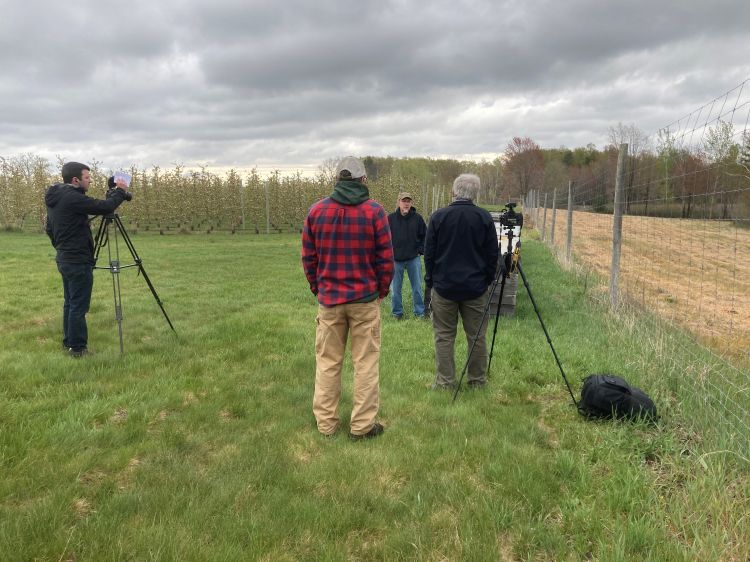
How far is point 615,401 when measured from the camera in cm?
363

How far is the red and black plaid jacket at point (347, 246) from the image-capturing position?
343 centimetres

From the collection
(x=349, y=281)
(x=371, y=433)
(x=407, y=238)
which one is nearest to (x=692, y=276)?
(x=407, y=238)

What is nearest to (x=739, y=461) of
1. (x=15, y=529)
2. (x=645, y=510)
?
(x=645, y=510)

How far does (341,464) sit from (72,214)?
4.03 m

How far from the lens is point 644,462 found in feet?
10.1

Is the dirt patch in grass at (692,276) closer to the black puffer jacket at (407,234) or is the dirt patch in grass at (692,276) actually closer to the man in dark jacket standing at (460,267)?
the man in dark jacket standing at (460,267)

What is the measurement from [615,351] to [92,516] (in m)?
5.05

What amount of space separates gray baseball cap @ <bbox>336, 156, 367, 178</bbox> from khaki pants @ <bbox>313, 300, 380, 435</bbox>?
97cm

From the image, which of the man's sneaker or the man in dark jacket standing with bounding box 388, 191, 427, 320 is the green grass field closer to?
the man's sneaker

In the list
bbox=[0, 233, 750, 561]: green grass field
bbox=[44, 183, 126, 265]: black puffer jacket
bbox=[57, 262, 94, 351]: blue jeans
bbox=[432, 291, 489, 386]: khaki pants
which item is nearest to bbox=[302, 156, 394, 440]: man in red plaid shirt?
bbox=[0, 233, 750, 561]: green grass field

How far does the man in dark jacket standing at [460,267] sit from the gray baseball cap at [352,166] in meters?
1.02

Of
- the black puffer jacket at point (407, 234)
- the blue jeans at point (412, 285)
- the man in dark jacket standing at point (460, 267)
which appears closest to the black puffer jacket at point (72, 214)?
the man in dark jacket standing at point (460, 267)

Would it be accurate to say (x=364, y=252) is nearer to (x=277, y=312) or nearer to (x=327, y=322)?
(x=327, y=322)

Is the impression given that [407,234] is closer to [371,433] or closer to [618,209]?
[618,209]
